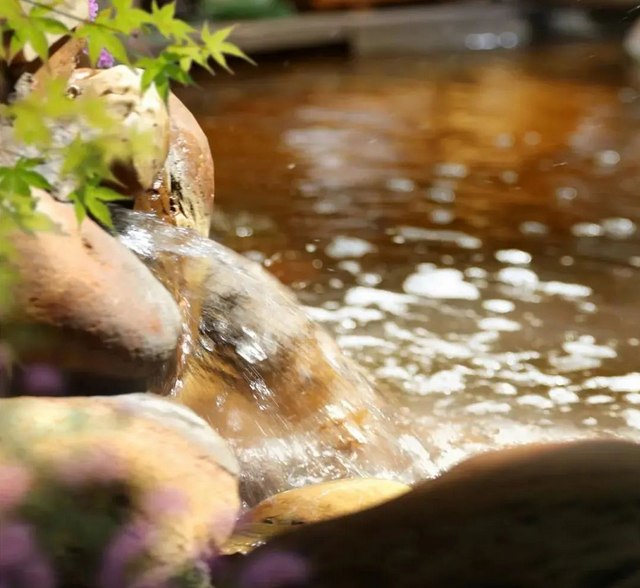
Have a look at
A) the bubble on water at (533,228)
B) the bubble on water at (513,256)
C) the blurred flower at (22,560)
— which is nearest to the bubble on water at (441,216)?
the bubble on water at (533,228)

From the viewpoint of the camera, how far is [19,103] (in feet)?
3.72

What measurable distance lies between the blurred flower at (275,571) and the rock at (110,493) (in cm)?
7

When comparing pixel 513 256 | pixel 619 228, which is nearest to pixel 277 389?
pixel 513 256

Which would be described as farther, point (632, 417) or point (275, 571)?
point (632, 417)

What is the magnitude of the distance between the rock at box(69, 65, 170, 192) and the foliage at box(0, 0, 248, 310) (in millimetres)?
463

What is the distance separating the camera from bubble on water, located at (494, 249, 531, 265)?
3932mm

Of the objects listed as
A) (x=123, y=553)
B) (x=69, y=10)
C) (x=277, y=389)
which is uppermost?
(x=69, y=10)

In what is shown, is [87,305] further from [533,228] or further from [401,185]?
[401,185]

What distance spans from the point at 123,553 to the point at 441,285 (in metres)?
2.73

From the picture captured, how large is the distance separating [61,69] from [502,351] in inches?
74.5

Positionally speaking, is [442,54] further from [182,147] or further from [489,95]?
[182,147]

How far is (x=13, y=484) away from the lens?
1092 mm

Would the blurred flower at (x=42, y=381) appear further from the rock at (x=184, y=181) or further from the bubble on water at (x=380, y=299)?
the bubble on water at (x=380, y=299)

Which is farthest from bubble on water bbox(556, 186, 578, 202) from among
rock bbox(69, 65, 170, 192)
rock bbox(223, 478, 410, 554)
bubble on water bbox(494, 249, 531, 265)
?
rock bbox(223, 478, 410, 554)
